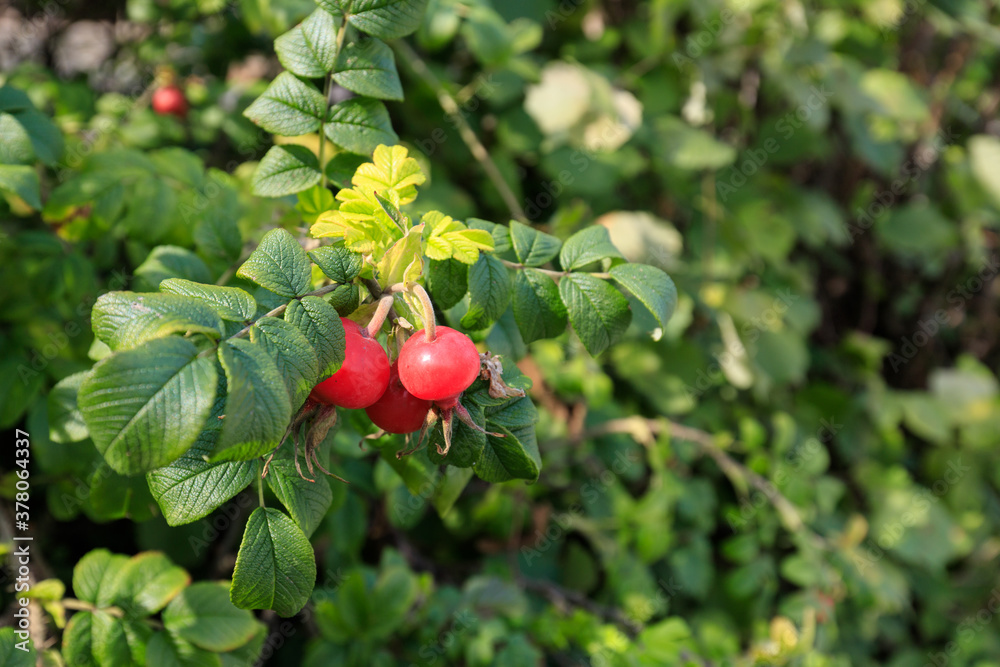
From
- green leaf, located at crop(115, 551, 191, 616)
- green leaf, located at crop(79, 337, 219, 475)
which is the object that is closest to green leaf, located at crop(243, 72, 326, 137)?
green leaf, located at crop(79, 337, 219, 475)

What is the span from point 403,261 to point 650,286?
9.4 inches

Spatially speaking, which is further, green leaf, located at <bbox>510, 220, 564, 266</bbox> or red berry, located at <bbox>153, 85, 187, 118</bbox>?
red berry, located at <bbox>153, 85, 187, 118</bbox>

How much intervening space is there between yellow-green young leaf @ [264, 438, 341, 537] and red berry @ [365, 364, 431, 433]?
60 millimetres

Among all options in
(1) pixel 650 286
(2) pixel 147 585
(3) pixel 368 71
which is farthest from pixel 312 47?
(2) pixel 147 585

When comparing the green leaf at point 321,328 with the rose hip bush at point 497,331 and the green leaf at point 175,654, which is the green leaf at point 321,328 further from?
the green leaf at point 175,654

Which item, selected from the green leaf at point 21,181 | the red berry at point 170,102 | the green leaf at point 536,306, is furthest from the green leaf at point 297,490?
the red berry at point 170,102

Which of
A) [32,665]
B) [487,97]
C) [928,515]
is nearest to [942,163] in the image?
[928,515]

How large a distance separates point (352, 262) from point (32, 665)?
45cm

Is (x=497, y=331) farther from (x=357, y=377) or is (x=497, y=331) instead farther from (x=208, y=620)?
(x=208, y=620)

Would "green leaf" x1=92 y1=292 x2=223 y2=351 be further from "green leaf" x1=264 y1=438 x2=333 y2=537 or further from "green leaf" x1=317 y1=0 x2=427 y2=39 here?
"green leaf" x1=317 y1=0 x2=427 y2=39

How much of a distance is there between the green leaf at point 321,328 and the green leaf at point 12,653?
39cm

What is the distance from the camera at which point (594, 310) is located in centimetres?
70

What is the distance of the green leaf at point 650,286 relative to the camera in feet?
2.18

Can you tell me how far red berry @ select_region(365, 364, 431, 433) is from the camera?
0.58m
